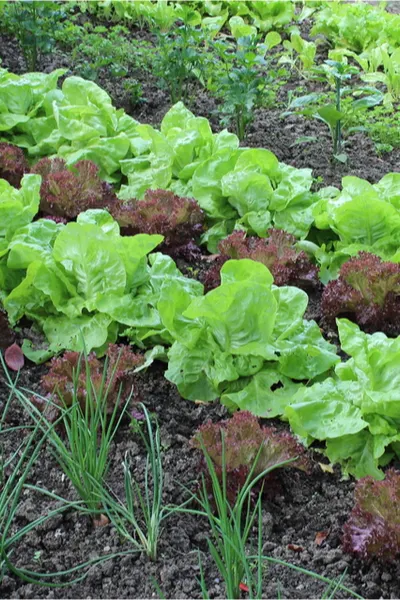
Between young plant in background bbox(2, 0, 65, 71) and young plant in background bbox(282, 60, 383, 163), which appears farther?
young plant in background bbox(2, 0, 65, 71)

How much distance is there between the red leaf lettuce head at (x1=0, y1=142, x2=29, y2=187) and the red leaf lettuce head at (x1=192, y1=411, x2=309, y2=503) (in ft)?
8.00

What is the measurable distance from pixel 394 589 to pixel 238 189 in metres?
2.39

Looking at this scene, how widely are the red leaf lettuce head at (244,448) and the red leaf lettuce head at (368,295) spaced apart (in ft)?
3.10

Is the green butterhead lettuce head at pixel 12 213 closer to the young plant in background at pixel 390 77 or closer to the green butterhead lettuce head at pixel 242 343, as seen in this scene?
the green butterhead lettuce head at pixel 242 343

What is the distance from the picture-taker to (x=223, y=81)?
17.2ft

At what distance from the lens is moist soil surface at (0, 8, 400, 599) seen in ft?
8.07

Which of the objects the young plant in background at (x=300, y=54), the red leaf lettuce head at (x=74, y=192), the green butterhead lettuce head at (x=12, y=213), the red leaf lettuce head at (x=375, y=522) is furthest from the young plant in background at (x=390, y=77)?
the red leaf lettuce head at (x=375, y=522)

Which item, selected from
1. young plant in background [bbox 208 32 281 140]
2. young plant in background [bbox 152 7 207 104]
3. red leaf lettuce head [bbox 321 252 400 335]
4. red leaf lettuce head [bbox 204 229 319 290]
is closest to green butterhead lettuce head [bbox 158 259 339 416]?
red leaf lettuce head [bbox 321 252 400 335]

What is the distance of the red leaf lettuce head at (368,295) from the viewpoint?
11.9ft

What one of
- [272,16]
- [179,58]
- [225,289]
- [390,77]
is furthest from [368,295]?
[272,16]

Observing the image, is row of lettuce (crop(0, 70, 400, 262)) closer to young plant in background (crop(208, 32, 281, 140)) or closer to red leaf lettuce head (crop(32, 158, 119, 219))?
red leaf lettuce head (crop(32, 158, 119, 219))

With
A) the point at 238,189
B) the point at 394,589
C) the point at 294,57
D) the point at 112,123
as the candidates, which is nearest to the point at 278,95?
the point at 294,57

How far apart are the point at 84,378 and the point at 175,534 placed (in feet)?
2.57

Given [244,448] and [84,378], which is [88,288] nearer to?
[84,378]
